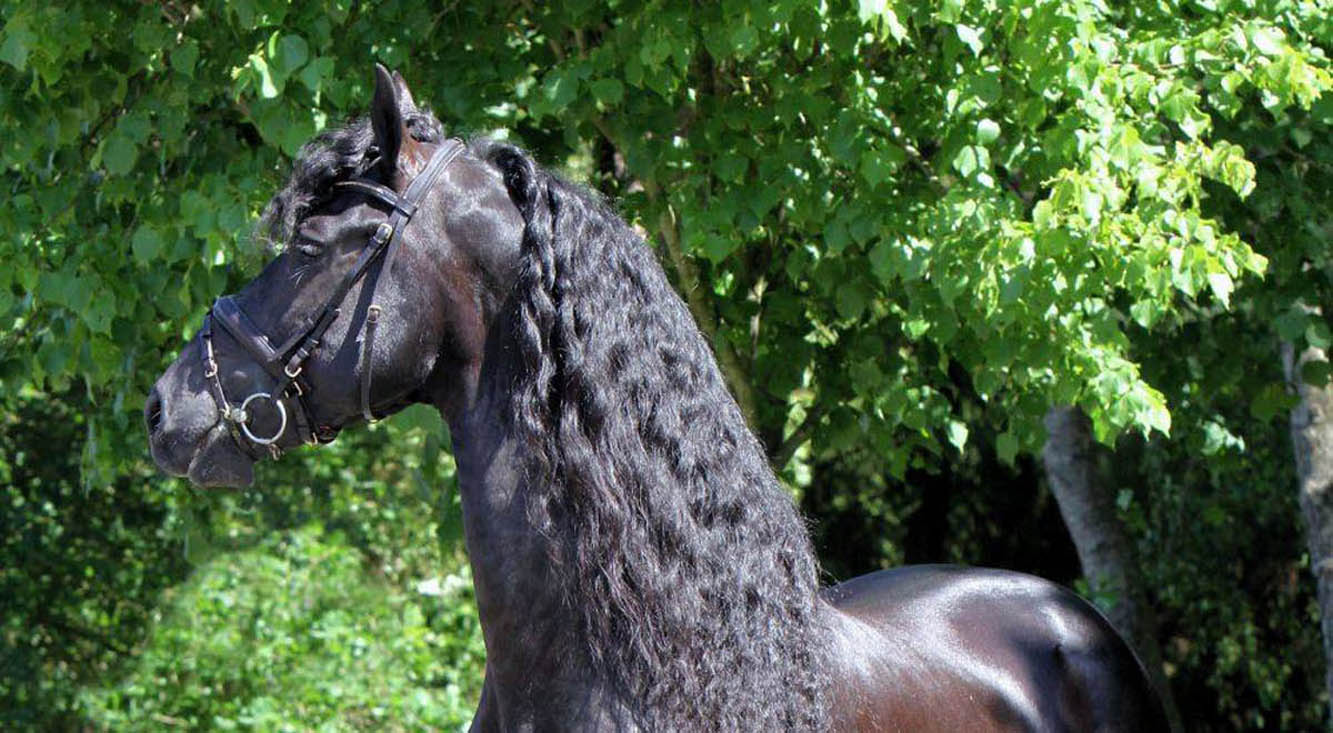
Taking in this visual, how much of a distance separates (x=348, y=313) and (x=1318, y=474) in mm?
4590

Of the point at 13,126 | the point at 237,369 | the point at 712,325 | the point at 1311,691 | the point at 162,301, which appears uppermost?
the point at 237,369

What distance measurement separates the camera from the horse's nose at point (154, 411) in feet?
8.28

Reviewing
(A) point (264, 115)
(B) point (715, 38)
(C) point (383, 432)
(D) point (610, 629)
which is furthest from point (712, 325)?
(C) point (383, 432)

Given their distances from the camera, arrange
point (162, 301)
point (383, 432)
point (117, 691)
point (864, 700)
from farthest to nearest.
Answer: point (383, 432) < point (117, 691) < point (162, 301) < point (864, 700)

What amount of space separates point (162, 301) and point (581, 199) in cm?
230

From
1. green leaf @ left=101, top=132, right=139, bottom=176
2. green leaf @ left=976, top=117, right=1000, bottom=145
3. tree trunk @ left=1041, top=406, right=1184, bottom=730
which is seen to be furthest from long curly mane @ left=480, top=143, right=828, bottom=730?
tree trunk @ left=1041, top=406, right=1184, bottom=730

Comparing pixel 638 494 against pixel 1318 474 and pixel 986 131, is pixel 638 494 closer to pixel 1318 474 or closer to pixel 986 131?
pixel 986 131

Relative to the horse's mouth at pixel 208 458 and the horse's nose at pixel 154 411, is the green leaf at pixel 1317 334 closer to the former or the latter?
the horse's mouth at pixel 208 458

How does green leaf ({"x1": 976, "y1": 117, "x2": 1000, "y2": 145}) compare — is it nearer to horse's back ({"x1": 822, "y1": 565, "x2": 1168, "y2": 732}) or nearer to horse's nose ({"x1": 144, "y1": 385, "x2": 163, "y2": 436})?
horse's back ({"x1": 822, "y1": 565, "x2": 1168, "y2": 732})

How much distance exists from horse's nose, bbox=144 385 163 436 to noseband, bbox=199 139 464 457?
0.09 meters

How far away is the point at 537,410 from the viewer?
2465mm

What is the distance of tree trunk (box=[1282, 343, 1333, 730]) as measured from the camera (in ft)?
19.5

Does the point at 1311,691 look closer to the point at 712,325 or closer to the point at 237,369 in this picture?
the point at 712,325

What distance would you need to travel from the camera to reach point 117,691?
875 cm
